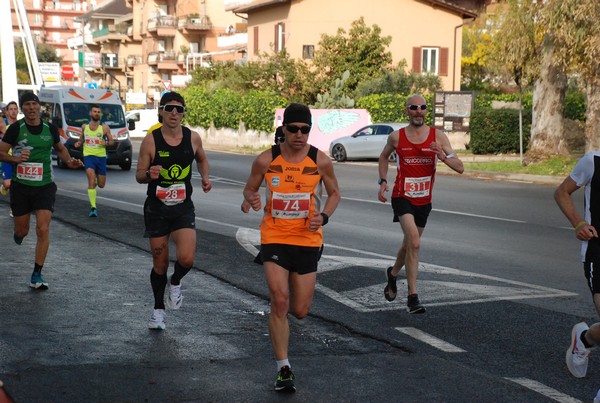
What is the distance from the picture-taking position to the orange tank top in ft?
21.3

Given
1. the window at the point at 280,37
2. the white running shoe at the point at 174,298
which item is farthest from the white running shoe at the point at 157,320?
the window at the point at 280,37

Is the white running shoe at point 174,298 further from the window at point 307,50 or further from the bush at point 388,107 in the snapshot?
the window at point 307,50

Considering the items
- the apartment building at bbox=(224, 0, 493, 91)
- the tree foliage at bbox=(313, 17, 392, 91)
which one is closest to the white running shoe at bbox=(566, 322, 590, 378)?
the tree foliage at bbox=(313, 17, 392, 91)

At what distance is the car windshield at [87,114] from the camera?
33219 millimetres

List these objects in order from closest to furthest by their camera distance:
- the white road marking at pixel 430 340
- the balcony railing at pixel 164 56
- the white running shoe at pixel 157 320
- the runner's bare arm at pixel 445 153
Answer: the white road marking at pixel 430 340 < the white running shoe at pixel 157 320 < the runner's bare arm at pixel 445 153 < the balcony railing at pixel 164 56

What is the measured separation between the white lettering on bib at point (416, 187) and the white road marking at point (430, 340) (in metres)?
1.66

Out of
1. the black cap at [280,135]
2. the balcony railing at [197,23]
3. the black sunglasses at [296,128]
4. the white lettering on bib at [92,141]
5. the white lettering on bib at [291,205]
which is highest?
the balcony railing at [197,23]

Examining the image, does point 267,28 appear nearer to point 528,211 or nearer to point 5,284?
point 528,211

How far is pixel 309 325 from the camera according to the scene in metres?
8.09

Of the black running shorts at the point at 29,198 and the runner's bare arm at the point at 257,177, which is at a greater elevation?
the runner's bare arm at the point at 257,177

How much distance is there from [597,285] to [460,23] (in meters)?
51.3

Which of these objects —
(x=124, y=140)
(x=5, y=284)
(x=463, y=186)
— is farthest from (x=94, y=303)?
(x=124, y=140)

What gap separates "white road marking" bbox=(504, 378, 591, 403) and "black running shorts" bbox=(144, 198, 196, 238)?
2.97 metres

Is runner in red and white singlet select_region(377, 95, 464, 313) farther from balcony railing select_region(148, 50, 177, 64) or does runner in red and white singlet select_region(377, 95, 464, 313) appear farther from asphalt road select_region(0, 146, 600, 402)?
balcony railing select_region(148, 50, 177, 64)
